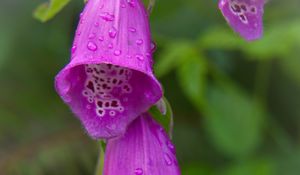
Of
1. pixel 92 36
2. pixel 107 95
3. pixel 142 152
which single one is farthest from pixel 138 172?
pixel 92 36

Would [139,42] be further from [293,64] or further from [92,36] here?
[293,64]

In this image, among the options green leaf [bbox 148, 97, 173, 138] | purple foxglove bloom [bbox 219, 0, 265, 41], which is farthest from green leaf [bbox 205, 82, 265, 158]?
purple foxglove bloom [bbox 219, 0, 265, 41]

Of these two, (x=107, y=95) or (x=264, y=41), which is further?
(x=264, y=41)

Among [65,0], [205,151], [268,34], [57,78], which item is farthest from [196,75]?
[57,78]

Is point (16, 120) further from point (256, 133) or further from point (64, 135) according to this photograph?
point (256, 133)

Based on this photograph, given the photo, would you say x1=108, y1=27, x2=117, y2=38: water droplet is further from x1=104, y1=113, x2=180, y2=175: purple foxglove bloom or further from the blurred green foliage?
the blurred green foliage

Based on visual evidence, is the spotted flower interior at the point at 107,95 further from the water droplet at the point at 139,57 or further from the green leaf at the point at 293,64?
the green leaf at the point at 293,64

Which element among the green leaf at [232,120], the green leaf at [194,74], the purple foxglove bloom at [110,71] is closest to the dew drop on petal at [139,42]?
the purple foxglove bloom at [110,71]
